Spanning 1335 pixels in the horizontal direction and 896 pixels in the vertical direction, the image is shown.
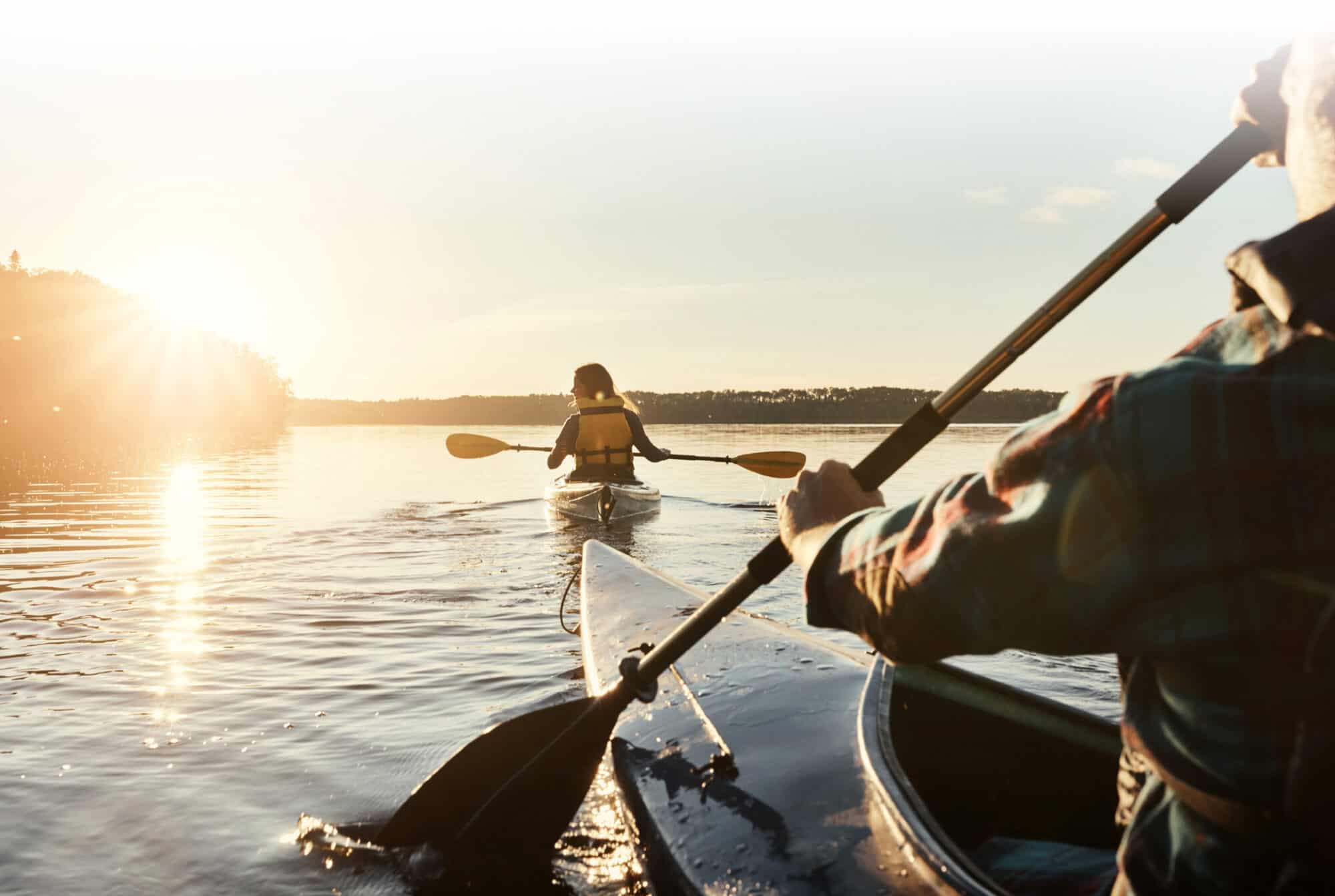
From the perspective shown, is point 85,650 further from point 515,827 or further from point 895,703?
point 895,703

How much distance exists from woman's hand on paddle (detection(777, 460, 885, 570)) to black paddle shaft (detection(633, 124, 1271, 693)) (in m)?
0.21

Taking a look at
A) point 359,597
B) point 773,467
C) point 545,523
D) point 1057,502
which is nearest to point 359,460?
point 545,523

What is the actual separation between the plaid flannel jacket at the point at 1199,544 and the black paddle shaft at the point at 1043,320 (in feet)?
2.18

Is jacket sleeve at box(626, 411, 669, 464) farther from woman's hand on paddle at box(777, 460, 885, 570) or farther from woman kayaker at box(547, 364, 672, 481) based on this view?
woman's hand on paddle at box(777, 460, 885, 570)

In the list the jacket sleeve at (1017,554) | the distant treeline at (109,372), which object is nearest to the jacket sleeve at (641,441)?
the jacket sleeve at (1017,554)

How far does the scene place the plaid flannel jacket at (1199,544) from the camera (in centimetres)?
106

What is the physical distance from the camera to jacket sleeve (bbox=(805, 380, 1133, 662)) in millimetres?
1138

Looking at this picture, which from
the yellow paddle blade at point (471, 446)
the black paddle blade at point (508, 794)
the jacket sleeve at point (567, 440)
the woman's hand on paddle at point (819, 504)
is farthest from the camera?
the jacket sleeve at point (567, 440)

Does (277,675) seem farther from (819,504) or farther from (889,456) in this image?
(819,504)

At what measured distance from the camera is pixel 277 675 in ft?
19.8

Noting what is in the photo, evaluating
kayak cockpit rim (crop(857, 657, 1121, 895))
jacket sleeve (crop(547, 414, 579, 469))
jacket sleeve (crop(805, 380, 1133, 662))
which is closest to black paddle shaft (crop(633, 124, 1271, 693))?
kayak cockpit rim (crop(857, 657, 1121, 895))

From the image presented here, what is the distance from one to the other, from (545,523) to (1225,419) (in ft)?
44.4

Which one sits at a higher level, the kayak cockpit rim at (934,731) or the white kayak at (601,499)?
the kayak cockpit rim at (934,731)

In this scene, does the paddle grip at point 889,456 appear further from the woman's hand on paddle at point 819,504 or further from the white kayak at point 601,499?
the white kayak at point 601,499
